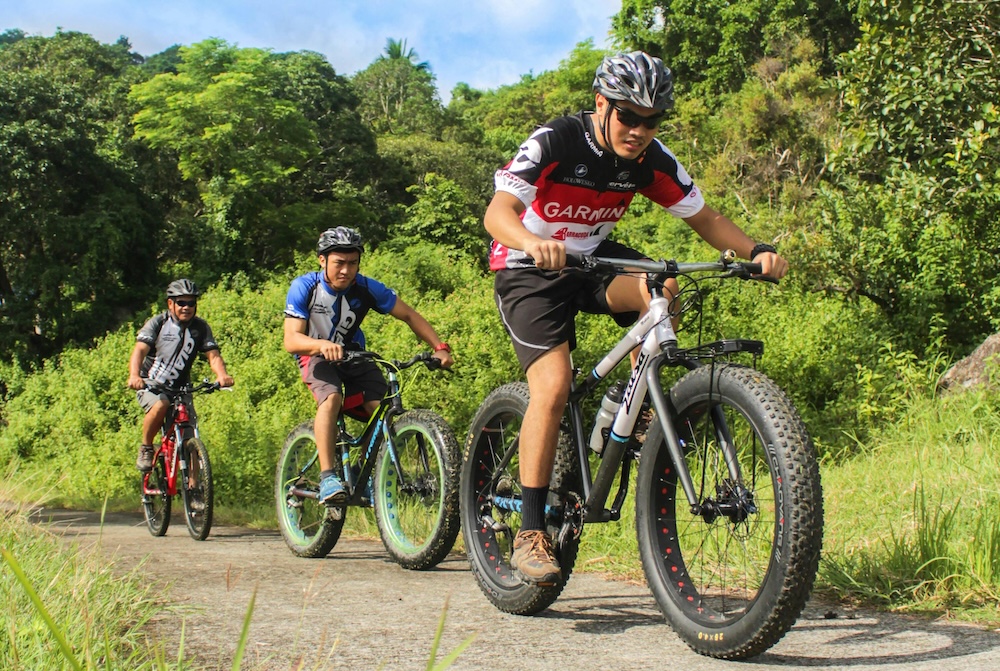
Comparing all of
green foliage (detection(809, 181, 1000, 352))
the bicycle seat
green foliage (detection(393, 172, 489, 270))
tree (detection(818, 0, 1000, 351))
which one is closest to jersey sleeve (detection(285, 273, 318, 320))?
the bicycle seat

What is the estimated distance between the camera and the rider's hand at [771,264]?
3.59 metres

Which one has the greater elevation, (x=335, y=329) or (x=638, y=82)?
(x=638, y=82)

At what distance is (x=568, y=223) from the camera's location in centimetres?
424

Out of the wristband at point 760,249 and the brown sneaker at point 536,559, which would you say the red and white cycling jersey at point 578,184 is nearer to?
the wristband at point 760,249

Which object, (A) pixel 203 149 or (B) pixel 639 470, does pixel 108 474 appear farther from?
(A) pixel 203 149

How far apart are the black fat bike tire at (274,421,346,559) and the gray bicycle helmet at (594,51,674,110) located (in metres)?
3.75

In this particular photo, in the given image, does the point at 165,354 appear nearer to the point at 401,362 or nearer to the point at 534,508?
the point at 401,362

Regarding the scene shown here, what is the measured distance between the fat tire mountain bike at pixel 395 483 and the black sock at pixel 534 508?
1.63 metres

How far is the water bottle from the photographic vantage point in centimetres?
391

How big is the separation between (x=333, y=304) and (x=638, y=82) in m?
3.51

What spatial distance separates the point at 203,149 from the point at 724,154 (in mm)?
17256

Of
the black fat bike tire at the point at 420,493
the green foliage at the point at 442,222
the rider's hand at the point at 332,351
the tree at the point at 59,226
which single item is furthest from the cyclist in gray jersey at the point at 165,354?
the green foliage at the point at 442,222

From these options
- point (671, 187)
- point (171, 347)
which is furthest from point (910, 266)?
point (671, 187)

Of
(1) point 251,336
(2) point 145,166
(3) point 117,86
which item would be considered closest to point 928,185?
(1) point 251,336
